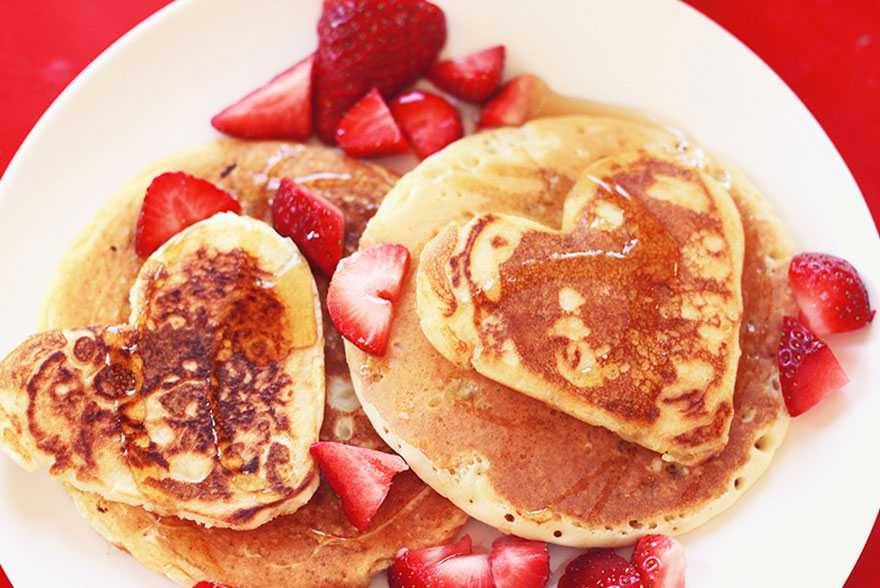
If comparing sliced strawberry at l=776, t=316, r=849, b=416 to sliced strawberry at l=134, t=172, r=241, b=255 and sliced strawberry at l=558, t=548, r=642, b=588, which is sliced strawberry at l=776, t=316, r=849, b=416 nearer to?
sliced strawberry at l=558, t=548, r=642, b=588

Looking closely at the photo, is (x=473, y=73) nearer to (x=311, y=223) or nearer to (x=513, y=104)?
(x=513, y=104)

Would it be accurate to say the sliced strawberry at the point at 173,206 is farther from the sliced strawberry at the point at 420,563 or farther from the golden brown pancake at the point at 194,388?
the sliced strawberry at the point at 420,563

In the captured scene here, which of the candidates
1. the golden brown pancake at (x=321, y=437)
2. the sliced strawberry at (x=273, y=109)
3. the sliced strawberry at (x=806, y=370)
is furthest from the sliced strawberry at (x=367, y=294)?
the sliced strawberry at (x=806, y=370)

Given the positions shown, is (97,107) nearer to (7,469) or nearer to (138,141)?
(138,141)

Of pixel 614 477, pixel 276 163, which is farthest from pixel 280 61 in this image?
pixel 614 477

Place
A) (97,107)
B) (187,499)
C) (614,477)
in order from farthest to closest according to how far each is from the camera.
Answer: (97,107), (614,477), (187,499)

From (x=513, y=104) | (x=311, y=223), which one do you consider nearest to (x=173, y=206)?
(x=311, y=223)
